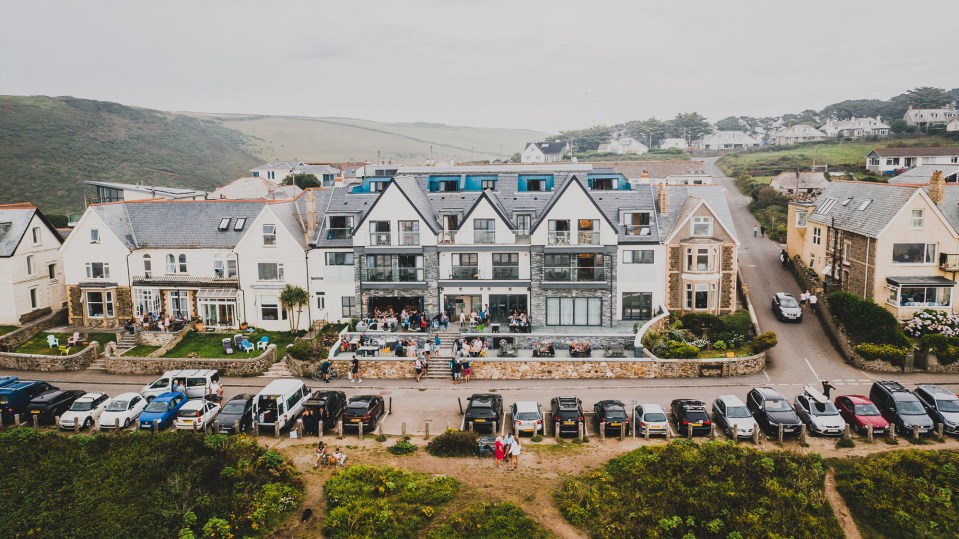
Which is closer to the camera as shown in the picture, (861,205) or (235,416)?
(235,416)

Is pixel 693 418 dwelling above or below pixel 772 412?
below

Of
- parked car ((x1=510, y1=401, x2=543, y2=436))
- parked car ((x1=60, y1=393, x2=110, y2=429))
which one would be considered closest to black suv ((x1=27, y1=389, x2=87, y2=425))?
parked car ((x1=60, y1=393, x2=110, y2=429))

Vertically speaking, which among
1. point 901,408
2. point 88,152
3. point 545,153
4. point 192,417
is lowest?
point 192,417

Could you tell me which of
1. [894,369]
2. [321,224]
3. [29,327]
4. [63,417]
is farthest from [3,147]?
[894,369]

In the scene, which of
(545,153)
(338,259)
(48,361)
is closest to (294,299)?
(338,259)

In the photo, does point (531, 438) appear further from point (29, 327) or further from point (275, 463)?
point (29, 327)

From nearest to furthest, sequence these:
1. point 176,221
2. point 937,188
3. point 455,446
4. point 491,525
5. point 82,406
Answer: point 491,525 → point 455,446 → point 82,406 → point 937,188 → point 176,221

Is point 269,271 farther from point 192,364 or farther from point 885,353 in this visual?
point 885,353
